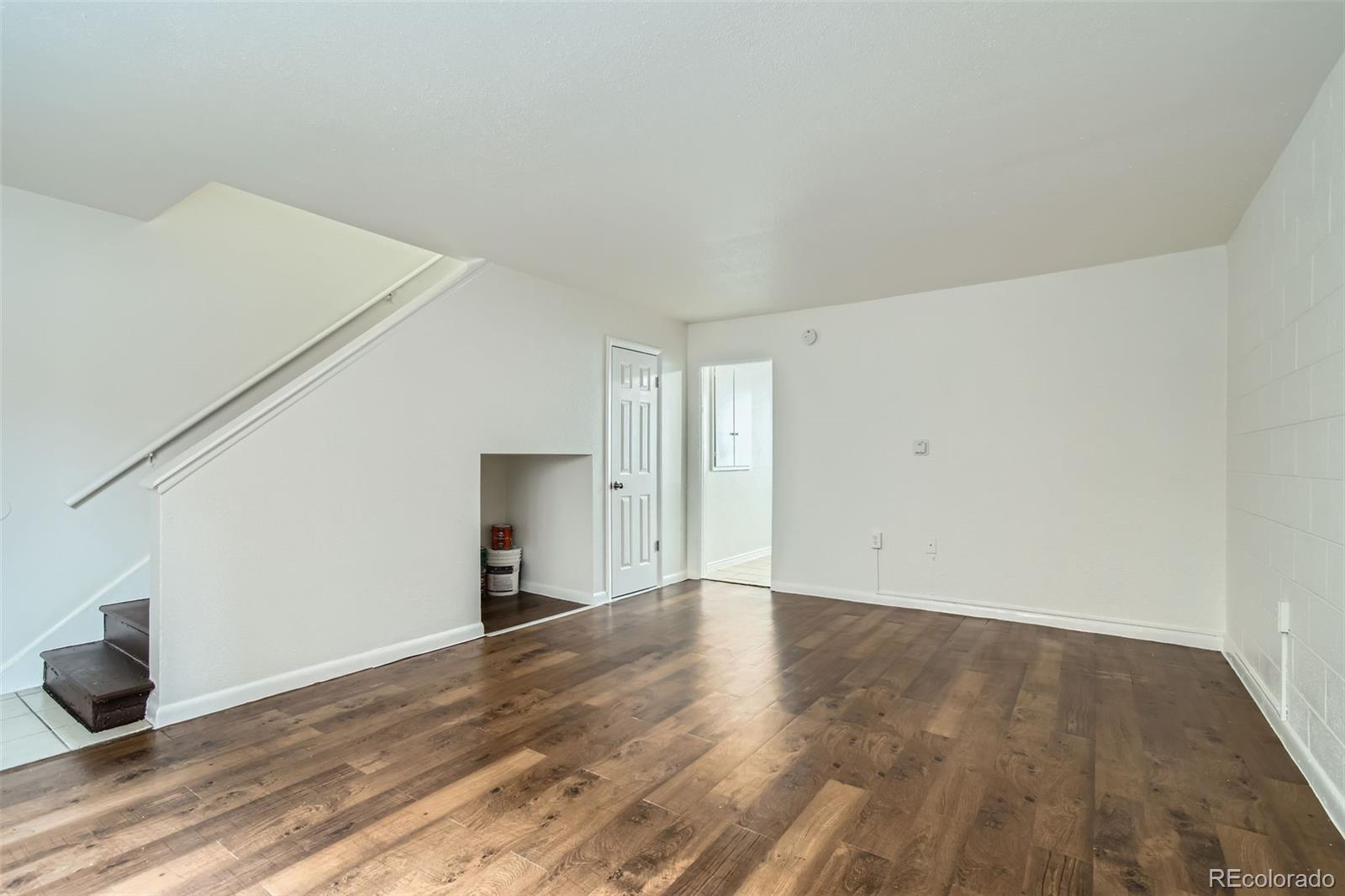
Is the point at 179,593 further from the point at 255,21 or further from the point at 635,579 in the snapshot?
the point at 635,579

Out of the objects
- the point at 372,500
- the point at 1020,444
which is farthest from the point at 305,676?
the point at 1020,444

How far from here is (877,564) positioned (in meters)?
5.16

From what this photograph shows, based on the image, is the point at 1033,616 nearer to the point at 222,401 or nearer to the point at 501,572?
the point at 501,572

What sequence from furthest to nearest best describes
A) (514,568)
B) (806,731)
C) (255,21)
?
(514,568), (806,731), (255,21)

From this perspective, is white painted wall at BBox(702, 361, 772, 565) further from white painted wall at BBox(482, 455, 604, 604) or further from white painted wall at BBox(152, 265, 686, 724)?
white painted wall at BBox(152, 265, 686, 724)

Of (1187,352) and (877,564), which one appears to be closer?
(1187,352)

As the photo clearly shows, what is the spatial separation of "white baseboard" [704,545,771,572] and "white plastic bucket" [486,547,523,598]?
1.84 metres

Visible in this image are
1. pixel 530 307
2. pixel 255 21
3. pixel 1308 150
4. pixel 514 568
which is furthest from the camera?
pixel 514 568

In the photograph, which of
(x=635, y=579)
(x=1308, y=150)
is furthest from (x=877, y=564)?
(x=1308, y=150)

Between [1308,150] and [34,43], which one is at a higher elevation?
[34,43]

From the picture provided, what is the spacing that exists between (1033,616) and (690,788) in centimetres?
330

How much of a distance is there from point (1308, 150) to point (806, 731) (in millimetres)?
2892

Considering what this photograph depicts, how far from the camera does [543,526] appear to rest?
5496 millimetres

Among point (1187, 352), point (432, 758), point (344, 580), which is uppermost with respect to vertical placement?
point (1187, 352)
